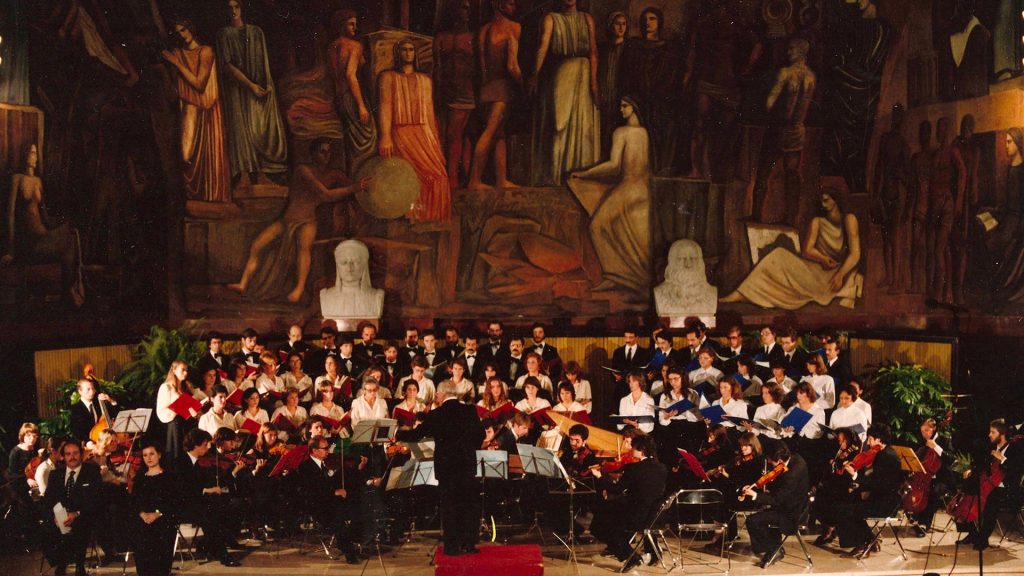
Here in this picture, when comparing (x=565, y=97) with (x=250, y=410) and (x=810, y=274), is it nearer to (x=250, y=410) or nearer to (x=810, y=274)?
(x=810, y=274)

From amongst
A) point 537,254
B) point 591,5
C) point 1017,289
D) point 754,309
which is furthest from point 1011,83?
point 537,254

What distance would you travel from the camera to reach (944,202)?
14.5m

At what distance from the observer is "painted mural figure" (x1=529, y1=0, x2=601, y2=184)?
48.9 feet

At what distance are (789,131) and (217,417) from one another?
932 centimetres

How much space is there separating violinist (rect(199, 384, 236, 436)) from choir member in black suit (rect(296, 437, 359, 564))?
5.00 ft

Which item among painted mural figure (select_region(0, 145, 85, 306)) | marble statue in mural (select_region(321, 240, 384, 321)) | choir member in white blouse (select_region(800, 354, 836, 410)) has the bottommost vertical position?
choir member in white blouse (select_region(800, 354, 836, 410))

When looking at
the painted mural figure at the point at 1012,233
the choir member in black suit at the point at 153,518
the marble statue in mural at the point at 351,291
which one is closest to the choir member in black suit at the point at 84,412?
the choir member in black suit at the point at 153,518

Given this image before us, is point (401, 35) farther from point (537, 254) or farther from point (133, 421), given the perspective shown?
point (133, 421)

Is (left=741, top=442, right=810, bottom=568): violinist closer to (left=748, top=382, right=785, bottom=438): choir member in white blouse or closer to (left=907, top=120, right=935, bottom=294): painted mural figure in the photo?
(left=748, top=382, right=785, bottom=438): choir member in white blouse

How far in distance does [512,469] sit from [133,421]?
157 inches

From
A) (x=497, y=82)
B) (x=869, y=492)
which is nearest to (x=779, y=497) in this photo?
(x=869, y=492)

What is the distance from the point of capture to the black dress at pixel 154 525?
8.77m

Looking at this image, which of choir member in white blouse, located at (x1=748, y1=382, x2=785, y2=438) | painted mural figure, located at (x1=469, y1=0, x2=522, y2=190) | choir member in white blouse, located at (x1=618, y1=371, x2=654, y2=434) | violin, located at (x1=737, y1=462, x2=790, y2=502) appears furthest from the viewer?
painted mural figure, located at (x1=469, y1=0, x2=522, y2=190)

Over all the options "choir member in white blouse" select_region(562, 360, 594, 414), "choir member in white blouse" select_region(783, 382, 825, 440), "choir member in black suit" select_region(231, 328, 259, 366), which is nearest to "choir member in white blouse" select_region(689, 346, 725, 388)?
"choir member in white blouse" select_region(562, 360, 594, 414)
